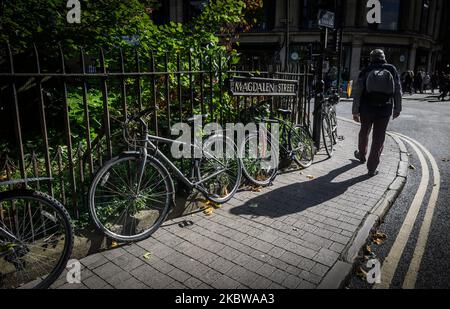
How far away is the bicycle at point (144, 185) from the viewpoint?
133 inches

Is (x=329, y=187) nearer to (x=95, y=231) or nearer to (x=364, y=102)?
(x=364, y=102)

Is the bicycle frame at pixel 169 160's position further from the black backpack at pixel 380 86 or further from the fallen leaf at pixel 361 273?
the black backpack at pixel 380 86

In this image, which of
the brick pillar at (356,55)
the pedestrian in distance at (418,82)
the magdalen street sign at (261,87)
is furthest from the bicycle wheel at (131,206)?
the pedestrian in distance at (418,82)

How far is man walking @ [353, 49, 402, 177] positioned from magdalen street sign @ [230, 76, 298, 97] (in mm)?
1232

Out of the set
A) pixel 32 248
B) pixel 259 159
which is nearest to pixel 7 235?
pixel 32 248

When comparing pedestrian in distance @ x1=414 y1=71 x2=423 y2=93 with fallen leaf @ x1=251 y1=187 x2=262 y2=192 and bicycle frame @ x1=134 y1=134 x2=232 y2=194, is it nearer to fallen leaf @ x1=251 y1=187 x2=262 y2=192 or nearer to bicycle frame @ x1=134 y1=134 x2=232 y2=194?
fallen leaf @ x1=251 y1=187 x2=262 y2=192

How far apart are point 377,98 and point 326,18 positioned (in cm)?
226

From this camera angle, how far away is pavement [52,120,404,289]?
2.93m

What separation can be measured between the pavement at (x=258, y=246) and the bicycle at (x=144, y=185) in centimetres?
22

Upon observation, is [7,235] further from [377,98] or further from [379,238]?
[377,98]

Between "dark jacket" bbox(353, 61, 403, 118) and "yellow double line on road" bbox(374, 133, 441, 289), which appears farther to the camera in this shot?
"dark jacket" bbox(353, 61, 403, 118)

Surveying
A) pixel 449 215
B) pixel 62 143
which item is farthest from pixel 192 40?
pixel 449 215

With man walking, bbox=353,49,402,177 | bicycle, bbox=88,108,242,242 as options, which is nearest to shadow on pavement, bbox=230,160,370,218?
bicycle, bbox=88,108,242,242
